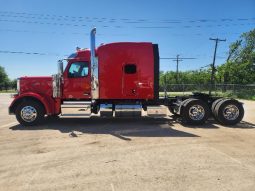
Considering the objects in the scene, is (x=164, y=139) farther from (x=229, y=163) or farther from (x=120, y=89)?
(x=120, y=89)

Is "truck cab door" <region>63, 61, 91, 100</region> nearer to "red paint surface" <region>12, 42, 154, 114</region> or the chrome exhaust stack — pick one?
"red paint surface" <region>12, 42, 154, 114</region>

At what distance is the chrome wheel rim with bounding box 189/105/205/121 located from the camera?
13109 mm

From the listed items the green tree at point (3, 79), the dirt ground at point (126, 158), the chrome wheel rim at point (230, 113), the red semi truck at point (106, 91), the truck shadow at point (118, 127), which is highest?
the green tree at point (3, 79)

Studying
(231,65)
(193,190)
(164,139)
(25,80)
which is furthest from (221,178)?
(231,65)

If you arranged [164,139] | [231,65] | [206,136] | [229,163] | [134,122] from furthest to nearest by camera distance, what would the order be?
[231,65], [134,122], [206,136], [164,139], [229,163]

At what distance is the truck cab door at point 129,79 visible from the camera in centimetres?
1290

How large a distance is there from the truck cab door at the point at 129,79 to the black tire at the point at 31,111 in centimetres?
327

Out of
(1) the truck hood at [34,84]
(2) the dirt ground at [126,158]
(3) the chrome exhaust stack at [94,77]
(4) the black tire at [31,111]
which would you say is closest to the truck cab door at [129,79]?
(3) the chrome exhaust stack at [94,77]

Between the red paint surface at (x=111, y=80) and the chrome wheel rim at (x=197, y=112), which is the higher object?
the red paint surface at (x=111, y=80)

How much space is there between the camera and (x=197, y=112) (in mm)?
13125

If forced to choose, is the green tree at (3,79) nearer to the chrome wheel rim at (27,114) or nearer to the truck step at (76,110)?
the chrome wheel rim at (27,114)

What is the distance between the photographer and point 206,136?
34.1ft

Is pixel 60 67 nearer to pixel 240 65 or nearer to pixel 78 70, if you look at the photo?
pixel 78 70

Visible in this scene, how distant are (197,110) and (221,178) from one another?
7.38 m
